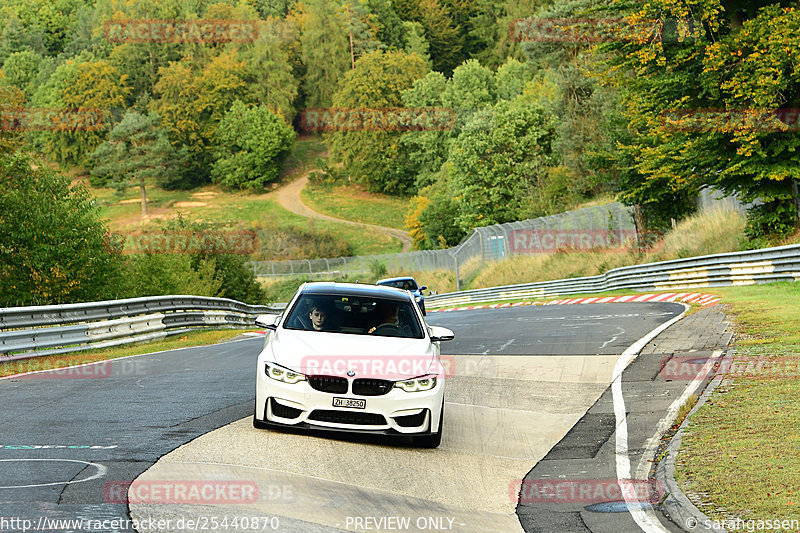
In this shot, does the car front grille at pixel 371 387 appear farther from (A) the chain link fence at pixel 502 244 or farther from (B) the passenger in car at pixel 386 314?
(A) the chain link fence at pixel 502 244

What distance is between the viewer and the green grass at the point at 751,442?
259 inches

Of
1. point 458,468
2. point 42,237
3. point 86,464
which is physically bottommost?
point 42,237

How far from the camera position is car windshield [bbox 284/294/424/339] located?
10086 millimetres

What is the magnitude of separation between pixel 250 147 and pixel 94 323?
114602 millimetres

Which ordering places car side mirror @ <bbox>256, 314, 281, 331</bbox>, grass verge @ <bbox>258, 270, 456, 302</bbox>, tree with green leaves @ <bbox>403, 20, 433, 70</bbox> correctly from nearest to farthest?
car side mirror @ <bbox>256, 314, 281, 331</bbox> → grass verge @ <bbox>258, 270, 456, 302</bbox> → tree with green leaves @ <bbox>403, 20, 433, 70</bbox>

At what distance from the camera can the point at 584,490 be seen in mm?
7684

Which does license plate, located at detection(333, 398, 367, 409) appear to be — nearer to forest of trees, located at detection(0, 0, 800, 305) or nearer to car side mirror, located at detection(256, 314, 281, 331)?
car side mirror, located at detection(256, 314, 281, 331)

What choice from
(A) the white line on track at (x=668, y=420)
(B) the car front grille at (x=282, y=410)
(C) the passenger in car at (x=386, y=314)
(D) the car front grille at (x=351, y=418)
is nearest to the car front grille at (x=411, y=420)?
(D) the car front grille at (x=351, y=418)

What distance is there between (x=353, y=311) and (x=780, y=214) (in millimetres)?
24347

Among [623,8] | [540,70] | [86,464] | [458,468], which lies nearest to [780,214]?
[623,8]

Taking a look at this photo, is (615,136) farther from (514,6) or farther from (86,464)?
(514,6)

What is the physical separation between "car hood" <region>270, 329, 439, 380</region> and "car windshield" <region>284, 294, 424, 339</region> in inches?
11.5

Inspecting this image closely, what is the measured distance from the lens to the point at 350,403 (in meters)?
8.89

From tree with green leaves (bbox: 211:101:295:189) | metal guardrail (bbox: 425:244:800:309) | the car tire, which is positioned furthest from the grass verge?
tree with green leaves (bbox: 211:101:295:189)
